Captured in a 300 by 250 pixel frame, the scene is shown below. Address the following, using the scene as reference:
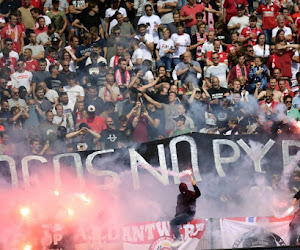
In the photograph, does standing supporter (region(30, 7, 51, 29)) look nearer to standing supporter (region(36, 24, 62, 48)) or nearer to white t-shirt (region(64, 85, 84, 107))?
standing supporter (region(36, 24, 62, 48))

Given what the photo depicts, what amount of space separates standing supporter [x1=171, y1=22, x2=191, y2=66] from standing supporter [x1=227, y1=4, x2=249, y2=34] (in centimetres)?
105

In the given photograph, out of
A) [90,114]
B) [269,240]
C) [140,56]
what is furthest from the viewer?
[140,56]

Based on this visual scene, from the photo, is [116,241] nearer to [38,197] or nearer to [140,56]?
[38,197]

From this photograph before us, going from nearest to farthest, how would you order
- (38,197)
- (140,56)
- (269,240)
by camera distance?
(269,240)
(38,197)
(140,56)

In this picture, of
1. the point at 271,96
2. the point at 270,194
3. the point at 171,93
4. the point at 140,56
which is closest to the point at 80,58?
the point at 140,56

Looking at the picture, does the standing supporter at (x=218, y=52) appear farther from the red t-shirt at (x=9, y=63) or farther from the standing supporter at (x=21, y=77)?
the red t-shirt at (x=9, y=63)

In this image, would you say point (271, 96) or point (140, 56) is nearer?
point (271, 96)

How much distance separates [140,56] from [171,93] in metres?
1.79

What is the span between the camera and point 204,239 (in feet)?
49.8

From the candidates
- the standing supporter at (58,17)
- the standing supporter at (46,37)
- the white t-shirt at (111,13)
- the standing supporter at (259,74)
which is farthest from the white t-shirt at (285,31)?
the standing supporter at (46,37)

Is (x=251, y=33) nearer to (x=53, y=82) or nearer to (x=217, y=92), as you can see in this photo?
(x=217, y=92)

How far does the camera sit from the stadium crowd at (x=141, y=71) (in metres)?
17.8

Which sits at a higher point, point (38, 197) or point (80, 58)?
point (80, 58)

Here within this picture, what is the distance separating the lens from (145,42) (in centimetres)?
2023
